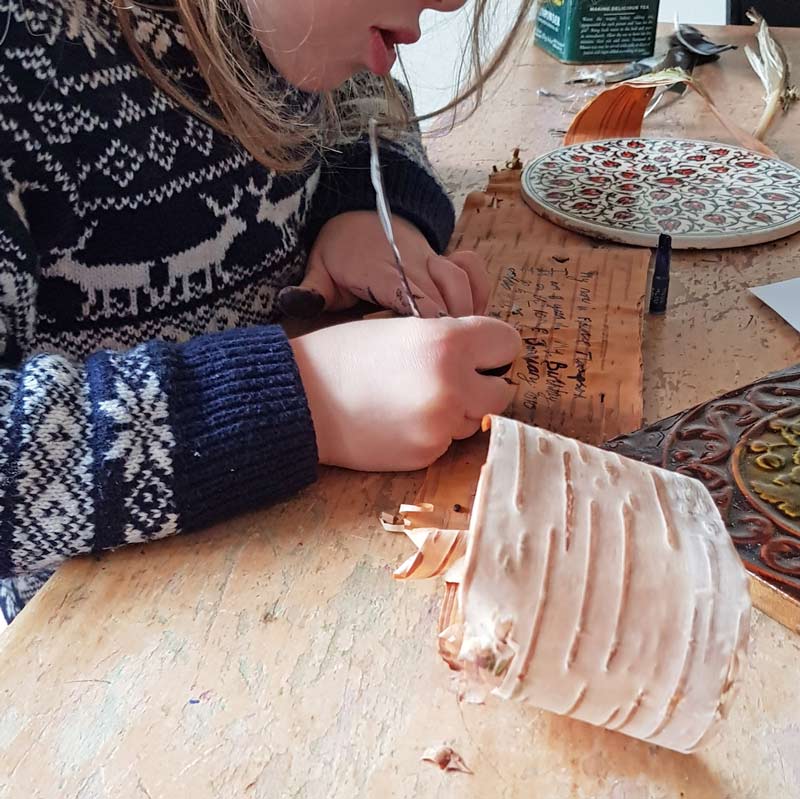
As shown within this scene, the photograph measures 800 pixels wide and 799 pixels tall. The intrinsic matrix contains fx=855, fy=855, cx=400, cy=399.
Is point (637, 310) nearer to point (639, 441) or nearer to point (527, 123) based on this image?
point (639, 441)

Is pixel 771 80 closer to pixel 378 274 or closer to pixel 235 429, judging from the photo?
pixel 378 274

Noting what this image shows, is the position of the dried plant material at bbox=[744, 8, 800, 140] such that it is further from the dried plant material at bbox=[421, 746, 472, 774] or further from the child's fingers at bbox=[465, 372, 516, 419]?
the dried plant material at bbox=[421, 746, 472, 774]

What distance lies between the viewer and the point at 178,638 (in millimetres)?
382

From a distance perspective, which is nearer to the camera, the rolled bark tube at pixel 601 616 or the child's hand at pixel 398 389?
the rolled bark tube at pixel 601 616

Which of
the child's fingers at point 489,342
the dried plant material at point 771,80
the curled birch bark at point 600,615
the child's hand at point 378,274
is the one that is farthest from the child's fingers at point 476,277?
the dried plant material at point 771,80

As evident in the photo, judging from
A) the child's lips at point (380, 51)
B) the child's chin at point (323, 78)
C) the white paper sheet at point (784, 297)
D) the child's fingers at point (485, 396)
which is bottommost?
the white paper sheet at point (784, 297)

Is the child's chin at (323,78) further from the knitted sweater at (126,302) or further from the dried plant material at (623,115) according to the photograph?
the dried plant material at (623,115)

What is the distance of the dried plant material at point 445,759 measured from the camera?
33cm

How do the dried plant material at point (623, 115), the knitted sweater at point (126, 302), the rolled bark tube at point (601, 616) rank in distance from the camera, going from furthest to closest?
1. the dried plant material at point (623, 115)
2. the knitted sweater at point (126, 302)
3. the rolled bark tube at point (601, 616)

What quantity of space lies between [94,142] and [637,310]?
390mm

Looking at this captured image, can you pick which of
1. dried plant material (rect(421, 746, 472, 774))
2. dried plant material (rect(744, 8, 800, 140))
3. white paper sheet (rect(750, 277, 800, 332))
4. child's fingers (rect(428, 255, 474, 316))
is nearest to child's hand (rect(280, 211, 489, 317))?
child's fingers (rect(428, 255, 474, 316))

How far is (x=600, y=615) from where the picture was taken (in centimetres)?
30

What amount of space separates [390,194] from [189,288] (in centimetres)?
22

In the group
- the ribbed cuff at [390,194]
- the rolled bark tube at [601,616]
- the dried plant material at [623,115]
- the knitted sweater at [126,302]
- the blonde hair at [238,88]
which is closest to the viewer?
the rolled bark tube at [601,616]
